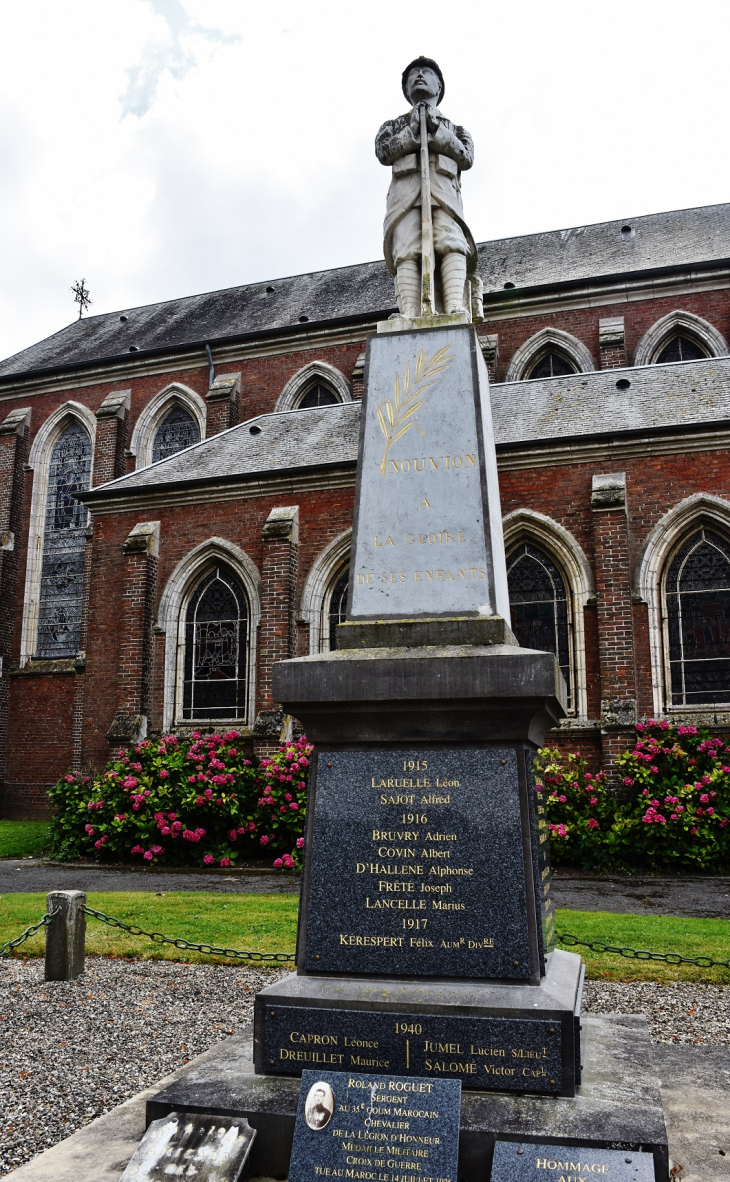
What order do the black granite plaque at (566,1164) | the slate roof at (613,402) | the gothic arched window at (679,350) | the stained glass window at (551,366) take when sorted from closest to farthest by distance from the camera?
the black granite plaque at (566,1164) < the slate roof at (613,402) < the gothic arched window at (679,350) < the stained glass window at (551,366)

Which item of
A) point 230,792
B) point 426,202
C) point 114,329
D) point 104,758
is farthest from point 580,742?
point 114,329

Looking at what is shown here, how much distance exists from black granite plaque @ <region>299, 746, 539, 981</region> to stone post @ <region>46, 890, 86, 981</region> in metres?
3.69

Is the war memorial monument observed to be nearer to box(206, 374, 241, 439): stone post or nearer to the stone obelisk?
the stone obelisk

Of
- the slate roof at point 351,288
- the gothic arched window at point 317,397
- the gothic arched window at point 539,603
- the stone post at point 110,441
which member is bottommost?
the gothic arched window at point 539,603

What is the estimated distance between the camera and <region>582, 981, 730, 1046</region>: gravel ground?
5305 mm

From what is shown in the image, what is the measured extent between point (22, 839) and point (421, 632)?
14.6 m

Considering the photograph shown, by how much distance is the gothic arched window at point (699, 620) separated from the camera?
14.0 meters

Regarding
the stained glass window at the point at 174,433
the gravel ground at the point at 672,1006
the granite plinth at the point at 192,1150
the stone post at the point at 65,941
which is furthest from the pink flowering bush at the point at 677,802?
the stained glass window at the point at 174,433

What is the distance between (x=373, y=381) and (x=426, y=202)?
55.3 inches

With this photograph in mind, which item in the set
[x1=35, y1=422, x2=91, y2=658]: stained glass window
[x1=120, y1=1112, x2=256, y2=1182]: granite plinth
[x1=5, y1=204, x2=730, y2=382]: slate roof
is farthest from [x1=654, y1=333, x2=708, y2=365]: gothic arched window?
[x1=120, y1=1112, x2=256, y2=1182]: granite plinth

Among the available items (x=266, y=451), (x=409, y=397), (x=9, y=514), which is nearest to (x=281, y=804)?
(x=266, y=451)

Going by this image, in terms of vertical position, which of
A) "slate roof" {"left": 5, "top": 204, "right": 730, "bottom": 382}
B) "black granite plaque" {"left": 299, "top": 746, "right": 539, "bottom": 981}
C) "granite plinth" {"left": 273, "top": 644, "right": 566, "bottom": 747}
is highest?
"slate roof" {"left": 5, "top": 204, "right": 730, "bottom": 382}

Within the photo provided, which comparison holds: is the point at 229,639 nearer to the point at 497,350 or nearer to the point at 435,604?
the point at 497,350

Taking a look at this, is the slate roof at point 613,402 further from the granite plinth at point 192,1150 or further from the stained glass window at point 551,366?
the granite plinth at point 192,1150
